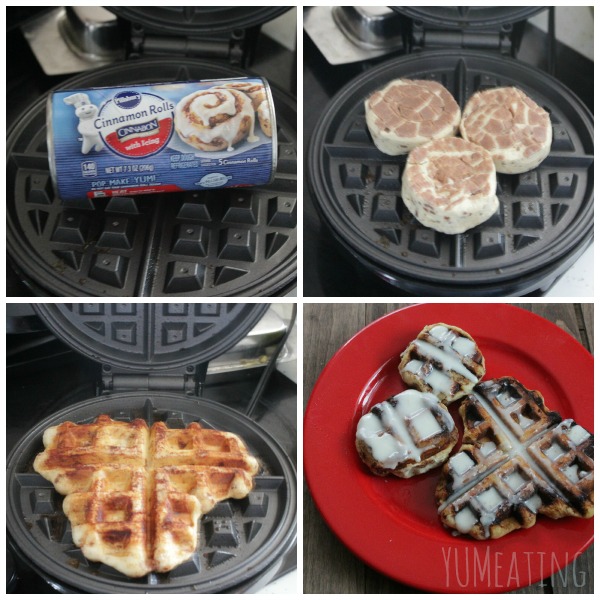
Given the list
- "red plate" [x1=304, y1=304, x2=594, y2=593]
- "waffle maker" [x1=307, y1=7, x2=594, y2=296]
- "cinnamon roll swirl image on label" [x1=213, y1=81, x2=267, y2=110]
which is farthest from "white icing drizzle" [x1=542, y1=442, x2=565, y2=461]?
"cinnamon roll swirl image on label" [x1=213, y1=81, x2=267, y2=110]

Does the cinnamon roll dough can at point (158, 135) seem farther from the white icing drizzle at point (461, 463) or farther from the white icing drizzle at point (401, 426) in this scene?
the white icing drizzle at point (461, 463)

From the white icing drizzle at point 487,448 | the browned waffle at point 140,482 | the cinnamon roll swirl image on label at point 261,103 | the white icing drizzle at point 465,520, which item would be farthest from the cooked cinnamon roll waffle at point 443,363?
the cinnamon roll swirl image on label at point 261,103

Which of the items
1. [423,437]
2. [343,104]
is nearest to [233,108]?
[343,104]

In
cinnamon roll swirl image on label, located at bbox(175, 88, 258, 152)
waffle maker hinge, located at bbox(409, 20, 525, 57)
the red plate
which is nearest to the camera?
the red plate

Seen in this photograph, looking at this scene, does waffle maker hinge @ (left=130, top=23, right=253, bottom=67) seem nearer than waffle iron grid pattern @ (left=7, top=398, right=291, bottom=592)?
No

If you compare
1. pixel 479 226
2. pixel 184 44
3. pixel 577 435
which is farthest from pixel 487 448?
pixel 184 44

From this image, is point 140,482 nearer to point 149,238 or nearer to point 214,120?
point 149,238

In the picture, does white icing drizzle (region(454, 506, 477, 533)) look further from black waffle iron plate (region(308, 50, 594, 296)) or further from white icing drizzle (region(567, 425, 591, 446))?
black waffle iron plate (region(308, 50, 594, 296))
